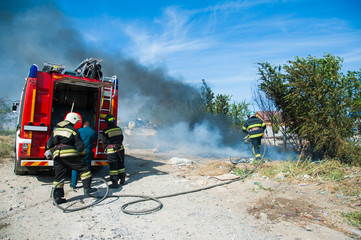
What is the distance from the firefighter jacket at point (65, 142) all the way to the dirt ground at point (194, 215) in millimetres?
830

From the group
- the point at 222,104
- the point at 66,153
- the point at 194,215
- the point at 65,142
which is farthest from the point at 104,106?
the point at 222,104

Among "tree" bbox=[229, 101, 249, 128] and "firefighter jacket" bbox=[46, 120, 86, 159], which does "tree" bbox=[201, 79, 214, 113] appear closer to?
"tree" bbox=[229, 101, 249, 128]

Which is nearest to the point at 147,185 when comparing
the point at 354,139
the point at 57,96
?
the point at 57,96

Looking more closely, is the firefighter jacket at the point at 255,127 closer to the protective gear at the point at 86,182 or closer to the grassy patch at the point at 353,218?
the grassy patch at the point at 353,218

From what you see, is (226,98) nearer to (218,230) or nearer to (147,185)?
(147,185)

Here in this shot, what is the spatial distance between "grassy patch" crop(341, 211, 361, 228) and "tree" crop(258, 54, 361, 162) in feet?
8.70

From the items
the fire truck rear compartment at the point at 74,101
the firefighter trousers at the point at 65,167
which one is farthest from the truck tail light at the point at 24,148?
the firefighter trousers at the point at 65,167

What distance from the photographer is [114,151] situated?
15.6 ft

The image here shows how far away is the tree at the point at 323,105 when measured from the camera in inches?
225

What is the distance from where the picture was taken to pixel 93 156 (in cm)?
523

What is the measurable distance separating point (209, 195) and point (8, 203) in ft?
10.9

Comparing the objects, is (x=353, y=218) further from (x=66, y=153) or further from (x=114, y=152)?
(x=66, y=153)

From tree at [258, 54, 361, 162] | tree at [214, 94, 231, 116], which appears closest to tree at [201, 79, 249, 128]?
tree at [214, 94, 231, 116]

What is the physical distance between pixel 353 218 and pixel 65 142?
14.2 feet
